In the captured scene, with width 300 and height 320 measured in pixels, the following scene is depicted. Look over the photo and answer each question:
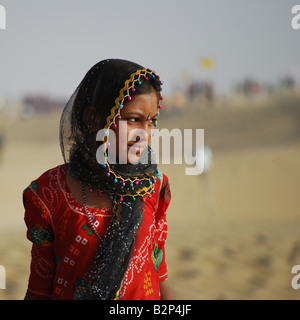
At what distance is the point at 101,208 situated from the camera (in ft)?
6.63

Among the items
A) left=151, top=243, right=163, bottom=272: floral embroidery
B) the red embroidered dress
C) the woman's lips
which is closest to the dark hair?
the woman's lips

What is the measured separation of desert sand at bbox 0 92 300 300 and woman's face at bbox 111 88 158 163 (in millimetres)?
3547

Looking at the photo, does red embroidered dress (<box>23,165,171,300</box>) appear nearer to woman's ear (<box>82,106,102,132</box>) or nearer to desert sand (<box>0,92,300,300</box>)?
woman's ear (<box>82,106,102,132</box>)

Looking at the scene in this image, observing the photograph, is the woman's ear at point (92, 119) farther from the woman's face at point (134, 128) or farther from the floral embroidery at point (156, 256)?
the floral embroidery at point (156, 256)

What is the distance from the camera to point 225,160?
65.5 ft

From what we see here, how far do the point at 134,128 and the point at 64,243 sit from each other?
1.91 feet

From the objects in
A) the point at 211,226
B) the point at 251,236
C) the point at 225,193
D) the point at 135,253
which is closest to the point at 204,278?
the point at 251,236

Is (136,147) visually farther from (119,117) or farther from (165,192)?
(165,192)

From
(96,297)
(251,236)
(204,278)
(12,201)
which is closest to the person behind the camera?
(96,297)

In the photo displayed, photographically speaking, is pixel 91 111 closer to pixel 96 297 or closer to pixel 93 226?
pixel 93 226

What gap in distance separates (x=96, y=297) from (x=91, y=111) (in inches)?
32.2

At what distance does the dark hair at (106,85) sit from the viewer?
1999 mm

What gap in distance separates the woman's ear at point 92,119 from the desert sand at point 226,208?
3.50 metres

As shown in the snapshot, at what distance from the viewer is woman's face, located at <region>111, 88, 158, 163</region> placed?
6.45 ft
